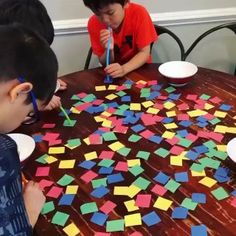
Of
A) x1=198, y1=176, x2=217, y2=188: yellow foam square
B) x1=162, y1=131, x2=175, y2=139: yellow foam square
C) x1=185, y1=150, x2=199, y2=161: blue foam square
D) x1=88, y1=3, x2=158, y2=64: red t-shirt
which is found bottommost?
x1=198, y1=176, x2=217, y2=188: yellow foam square

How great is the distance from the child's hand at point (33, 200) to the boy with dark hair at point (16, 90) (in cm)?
5

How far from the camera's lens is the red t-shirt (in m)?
1.76

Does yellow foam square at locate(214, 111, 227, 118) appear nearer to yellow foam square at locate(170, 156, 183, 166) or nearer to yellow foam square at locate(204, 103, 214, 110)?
yellow foam square at locate(204, 103, 214, 110)

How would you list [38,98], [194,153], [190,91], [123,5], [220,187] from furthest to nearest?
[123,5]
[190,91]
[194,153]
[220,187]
[38,98]

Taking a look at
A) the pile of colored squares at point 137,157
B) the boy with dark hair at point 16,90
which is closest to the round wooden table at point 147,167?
the pile of colored squares at point 137,157

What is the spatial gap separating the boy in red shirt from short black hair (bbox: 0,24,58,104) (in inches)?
31.9

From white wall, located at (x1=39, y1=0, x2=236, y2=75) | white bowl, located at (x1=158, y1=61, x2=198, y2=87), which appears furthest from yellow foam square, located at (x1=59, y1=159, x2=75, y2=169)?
white wall, located at (x1=39, y1=0, x2=236, y2=75)

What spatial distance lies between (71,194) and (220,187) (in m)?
0.40

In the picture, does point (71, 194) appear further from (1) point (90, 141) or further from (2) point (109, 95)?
(2) point (109, 95)

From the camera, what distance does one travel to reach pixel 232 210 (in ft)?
2.89

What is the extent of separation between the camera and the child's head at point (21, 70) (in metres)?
0.73

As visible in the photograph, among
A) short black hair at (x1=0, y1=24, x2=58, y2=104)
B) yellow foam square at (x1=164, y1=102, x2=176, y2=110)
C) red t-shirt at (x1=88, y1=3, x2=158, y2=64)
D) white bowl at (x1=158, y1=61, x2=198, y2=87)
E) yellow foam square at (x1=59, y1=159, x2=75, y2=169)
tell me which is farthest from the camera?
red t-shirt at (x1=88, y1=3, x2=158, y2=64)

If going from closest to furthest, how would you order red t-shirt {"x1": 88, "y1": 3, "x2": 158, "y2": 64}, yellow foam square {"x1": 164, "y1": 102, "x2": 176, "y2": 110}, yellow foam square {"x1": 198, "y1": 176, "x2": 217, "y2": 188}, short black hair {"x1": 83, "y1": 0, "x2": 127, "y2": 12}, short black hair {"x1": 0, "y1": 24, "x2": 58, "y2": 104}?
short black hair {"x1": 0, "y1": 24, "x2": 58, "y2": 104} < yellow foam square {"x1": 198, "y1": 176, "x2": 217, "y2": 188} < yellow foam square {"x1": 164, "y1": 102, "x2": 176, "y2": 110} < short black hair {"x1": 83, "y1": 0, "x2": 127, "y2": 12} < red t-shirt {"x1": 88, "y1": 3, "x2": 158, "y2": 64}

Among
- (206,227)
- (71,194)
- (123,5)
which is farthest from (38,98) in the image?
(123,5)
